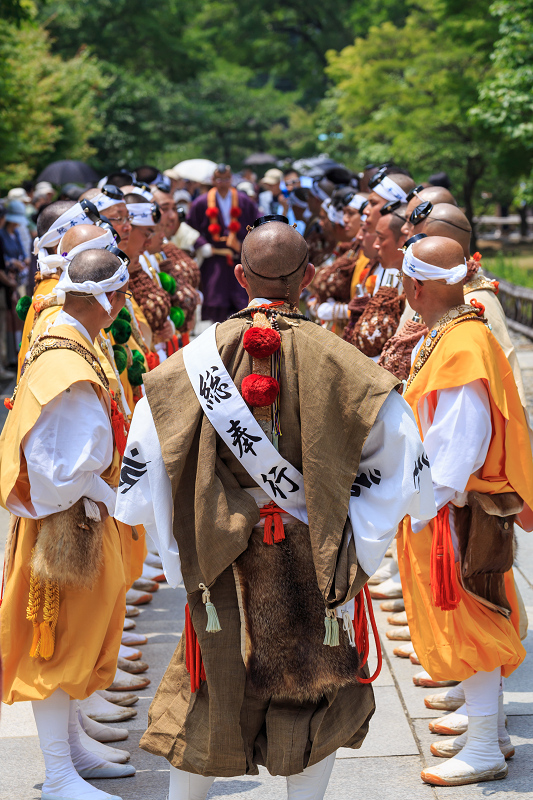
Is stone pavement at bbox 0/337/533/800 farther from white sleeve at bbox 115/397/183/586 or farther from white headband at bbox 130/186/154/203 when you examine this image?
white headband at bbox 130/186/154/203

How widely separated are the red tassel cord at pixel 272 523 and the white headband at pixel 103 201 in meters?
2.74

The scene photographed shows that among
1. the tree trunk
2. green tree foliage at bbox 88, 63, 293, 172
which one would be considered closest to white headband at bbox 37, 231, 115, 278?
the tree trunk

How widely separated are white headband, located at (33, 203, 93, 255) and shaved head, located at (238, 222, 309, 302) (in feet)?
6.28

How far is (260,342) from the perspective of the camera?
2.42m

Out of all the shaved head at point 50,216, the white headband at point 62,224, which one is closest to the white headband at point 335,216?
the shaved head at point 50,216

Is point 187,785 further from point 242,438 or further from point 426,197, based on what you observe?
point 426,197

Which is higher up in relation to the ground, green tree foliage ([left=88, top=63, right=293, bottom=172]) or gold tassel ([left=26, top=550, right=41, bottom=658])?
gold tassel ([left=26, top=550, right=41, bottom=658])

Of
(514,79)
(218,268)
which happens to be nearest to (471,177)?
(514,79)

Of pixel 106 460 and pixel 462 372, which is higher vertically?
pixel 462 372

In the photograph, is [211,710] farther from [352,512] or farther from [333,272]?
[333,272]

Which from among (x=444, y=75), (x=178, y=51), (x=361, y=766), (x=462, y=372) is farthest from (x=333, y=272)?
(x=178, y=51)

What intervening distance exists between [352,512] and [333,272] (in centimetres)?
394

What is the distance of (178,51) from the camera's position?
30.1 m

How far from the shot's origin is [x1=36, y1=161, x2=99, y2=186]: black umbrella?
47.7ft
